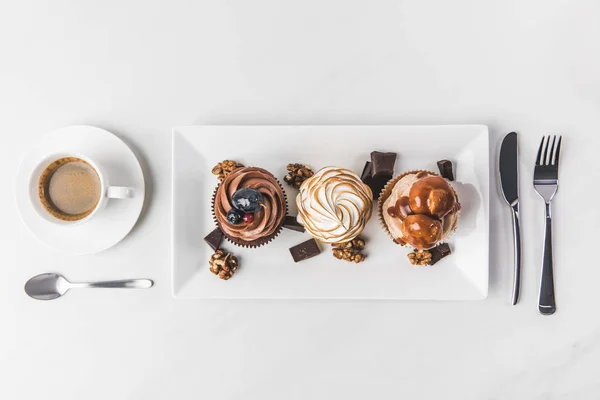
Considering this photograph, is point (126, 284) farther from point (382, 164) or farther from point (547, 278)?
point (547, 278)

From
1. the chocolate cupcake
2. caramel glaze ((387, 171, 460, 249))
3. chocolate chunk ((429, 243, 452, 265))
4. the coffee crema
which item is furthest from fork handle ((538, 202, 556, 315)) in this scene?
the coffee crema

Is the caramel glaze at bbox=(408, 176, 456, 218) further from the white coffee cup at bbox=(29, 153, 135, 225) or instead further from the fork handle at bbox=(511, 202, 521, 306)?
the white coffee cup at bbox=(29, 153, 135, 225)

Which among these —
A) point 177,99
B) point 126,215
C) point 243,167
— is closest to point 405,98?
point 243,167

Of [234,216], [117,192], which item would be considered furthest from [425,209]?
[117,192]

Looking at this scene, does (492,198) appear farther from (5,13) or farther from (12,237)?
(5,13)

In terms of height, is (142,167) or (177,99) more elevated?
(177,99)

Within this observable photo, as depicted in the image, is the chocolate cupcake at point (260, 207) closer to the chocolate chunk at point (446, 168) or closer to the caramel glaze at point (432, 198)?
the caramel glaze at point (432, 198)
